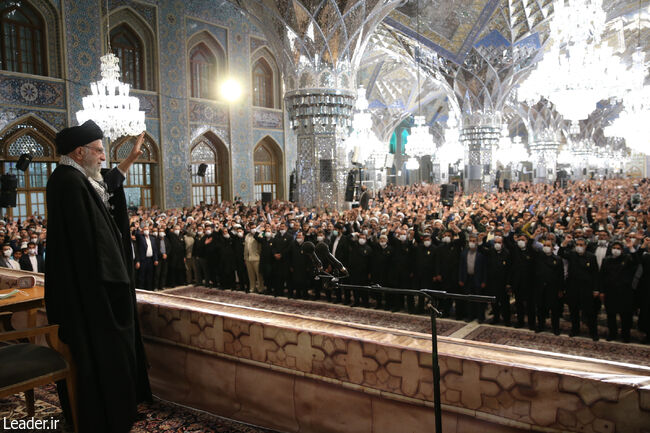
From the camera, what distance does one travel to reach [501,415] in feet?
6.63

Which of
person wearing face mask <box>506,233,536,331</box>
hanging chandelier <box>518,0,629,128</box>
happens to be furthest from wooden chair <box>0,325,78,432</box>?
hanging chandelier <box>518,0,629,128</box>

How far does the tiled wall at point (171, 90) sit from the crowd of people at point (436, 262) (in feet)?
17.7

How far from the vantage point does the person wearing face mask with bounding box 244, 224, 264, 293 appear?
9.52 metres

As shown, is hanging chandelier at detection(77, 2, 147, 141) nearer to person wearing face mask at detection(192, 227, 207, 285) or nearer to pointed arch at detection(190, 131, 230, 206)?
person wearing face mask at detection(192, 227, 207, 285)

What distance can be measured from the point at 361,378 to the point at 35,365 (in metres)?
1.65

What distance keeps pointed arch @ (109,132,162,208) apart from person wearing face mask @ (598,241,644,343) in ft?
50.5

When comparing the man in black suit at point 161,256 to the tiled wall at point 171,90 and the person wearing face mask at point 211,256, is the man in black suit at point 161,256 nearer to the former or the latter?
the person wearing face mask at point 211,256

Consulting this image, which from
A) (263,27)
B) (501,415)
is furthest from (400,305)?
(263,27)

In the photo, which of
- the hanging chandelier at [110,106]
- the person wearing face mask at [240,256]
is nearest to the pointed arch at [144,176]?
the hanging chandelier at [110,106]

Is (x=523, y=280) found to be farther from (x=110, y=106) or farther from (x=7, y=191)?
(x=7, y=191)

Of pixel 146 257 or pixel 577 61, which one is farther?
pixel 577 61

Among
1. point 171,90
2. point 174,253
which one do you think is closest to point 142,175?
point 171,90

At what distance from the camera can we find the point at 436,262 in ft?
24.8

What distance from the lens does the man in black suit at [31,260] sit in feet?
26.3
